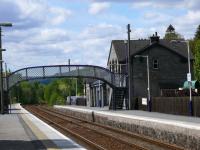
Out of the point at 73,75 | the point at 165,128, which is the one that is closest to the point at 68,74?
the point at 73,75

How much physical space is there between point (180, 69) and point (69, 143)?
5797cm

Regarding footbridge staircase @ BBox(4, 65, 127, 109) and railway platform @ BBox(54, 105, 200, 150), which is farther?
footbridge staircase @ BBox(4, 65, 127, 109)

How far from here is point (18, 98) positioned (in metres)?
165

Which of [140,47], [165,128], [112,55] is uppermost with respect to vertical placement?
[140,47]

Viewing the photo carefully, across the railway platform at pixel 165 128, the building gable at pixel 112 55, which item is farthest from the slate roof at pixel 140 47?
the railway platform at pixel 165 128

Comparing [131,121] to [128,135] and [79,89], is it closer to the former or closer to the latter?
[128,135]

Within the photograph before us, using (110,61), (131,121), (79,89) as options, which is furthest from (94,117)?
(79,89)

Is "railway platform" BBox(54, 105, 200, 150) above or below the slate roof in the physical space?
below

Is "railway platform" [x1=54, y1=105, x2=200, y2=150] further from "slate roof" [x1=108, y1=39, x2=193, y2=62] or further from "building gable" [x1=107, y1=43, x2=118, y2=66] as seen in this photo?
"building gable" [x1=107, y1=43, x2=118, y2=66]

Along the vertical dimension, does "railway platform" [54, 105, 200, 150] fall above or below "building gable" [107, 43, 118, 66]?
below

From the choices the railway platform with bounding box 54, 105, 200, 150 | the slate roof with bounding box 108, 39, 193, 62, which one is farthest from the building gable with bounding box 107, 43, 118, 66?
the railway platform with bounding box 54, 105, 200, 150

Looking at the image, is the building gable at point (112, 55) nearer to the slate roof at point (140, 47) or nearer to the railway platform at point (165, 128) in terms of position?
the slate roof at point (140, 47)

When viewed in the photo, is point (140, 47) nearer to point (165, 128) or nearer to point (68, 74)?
point (68, 74)

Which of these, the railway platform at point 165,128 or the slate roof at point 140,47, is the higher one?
the slate roof at point 140,47
